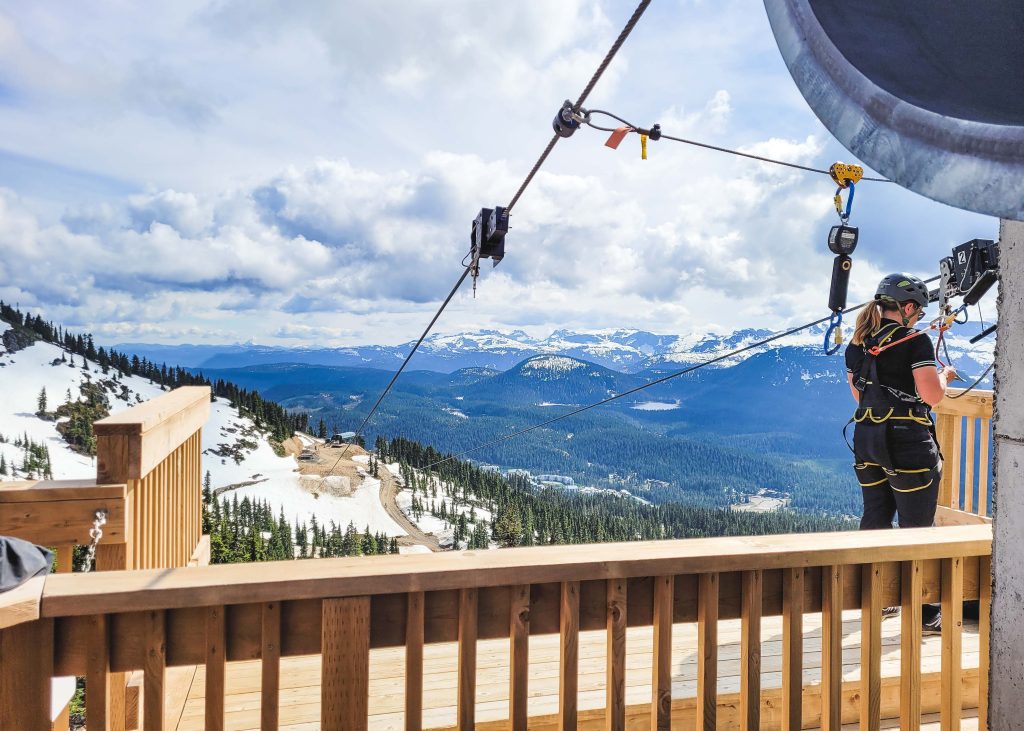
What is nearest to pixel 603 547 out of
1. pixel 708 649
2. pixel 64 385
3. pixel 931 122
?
pixel 708 649

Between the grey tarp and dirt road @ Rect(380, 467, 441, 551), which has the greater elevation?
the grey tarp

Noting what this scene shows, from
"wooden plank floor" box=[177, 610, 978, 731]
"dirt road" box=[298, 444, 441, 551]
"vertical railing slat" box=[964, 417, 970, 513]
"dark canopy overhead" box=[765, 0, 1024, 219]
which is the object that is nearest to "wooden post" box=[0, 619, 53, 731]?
"wooden plank floor" box=[177, 610, 978, 731]

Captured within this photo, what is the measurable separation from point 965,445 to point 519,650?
3.94 meters

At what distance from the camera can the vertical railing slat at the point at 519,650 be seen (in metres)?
1.23

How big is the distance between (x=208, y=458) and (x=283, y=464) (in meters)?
4.60

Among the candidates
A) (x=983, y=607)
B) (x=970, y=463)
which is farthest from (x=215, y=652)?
(x=970, y=463)

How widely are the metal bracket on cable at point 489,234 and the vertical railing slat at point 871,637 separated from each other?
239 cm

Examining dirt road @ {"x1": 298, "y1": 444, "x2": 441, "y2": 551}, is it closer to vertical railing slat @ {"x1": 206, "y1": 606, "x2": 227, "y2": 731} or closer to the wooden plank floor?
the wooden plank floor

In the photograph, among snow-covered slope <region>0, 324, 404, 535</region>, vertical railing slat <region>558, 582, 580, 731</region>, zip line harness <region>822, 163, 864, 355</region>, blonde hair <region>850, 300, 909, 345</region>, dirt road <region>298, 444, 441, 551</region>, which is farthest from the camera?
dirt road <region>298, 444, 441, 551</region>

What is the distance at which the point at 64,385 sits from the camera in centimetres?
3550

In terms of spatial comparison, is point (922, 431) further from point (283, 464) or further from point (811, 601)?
point (283, 464)

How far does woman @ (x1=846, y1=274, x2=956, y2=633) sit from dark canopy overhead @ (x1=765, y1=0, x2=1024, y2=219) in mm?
2162

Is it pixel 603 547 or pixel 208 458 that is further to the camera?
pixel 208 458

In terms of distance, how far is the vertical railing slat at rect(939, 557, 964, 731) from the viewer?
1502 millimetres
